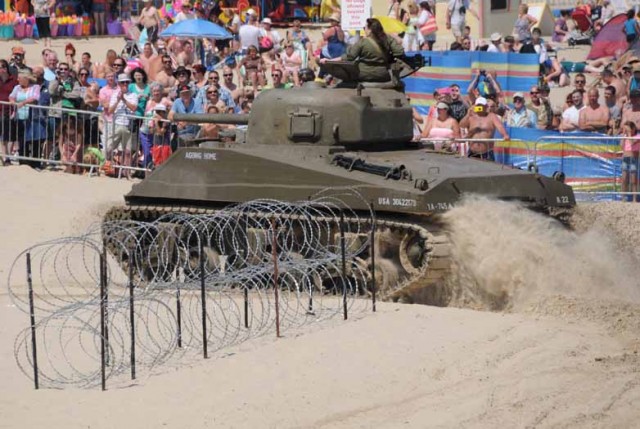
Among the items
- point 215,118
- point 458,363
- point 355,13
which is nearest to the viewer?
point 458,363

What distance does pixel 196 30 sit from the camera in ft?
96.1

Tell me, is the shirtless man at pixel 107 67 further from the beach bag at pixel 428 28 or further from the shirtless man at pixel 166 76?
the beach bag at pixel 428 28

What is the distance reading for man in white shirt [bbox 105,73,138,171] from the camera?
23.6 m

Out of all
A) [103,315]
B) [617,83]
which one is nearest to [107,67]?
[617,83]

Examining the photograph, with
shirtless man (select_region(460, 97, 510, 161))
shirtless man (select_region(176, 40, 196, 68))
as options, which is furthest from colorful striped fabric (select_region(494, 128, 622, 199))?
shirtless man (select_region(176, 40, 196, 68))

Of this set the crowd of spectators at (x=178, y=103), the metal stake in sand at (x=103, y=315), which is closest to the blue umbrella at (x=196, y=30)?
the crowd of spectators at (x=178, y=103)

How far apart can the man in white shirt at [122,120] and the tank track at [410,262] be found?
7166mm

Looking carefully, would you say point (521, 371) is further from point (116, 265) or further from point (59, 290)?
point (116, 265)

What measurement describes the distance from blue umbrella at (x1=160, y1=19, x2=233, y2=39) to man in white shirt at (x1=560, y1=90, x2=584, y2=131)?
29.2 ft

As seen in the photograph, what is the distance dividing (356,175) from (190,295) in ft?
8.33

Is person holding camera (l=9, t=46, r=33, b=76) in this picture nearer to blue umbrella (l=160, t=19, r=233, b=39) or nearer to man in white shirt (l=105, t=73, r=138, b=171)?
man in white shirt (l=105, t=73, r=138, b=171)

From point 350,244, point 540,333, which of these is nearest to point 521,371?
point 540,333

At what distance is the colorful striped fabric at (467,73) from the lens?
26.3 metres

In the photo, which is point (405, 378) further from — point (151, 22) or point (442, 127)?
point (151, 22)
